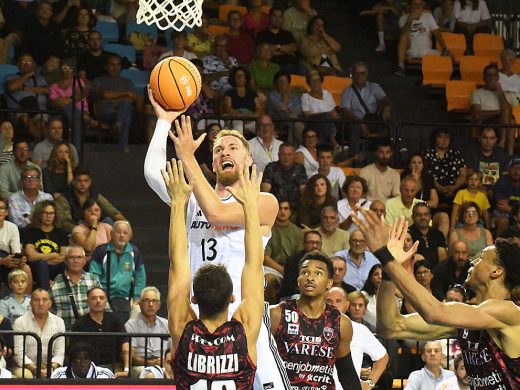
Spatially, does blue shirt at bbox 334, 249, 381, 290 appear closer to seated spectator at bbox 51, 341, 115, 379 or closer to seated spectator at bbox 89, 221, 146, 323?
seated spectator at bbox 89, 221, 146, 323

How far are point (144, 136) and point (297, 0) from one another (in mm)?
3694

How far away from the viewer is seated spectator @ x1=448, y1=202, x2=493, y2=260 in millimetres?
14805

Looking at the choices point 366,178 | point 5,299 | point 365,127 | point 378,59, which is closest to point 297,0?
point 378,59

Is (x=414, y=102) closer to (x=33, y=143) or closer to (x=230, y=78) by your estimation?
(x=230, y=78)

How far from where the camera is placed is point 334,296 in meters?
11.5

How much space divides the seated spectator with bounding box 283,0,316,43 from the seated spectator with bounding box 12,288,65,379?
7.11 metres

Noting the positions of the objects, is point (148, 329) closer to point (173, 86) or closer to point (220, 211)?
point (173, 86)

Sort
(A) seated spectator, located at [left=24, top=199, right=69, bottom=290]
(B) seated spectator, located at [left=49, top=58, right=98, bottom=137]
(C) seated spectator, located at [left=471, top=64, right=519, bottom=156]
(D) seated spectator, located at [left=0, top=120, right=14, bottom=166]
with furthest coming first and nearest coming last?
1. (C) seated spectator, located at [left=471, top=64, right=519, bottom=156]
2. (B) seated spectator, located at [left=49, top=58, right=98, bottom=137]
3. (D) seated spectator, located at [left=0, top=120, right=14, bottom=166]
4. (A) seated spectator, located at [left=24, top=199, right=69, bottom=290]

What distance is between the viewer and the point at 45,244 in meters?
13.6

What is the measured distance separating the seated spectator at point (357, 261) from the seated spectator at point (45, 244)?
298 cm

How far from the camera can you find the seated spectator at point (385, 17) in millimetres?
19062

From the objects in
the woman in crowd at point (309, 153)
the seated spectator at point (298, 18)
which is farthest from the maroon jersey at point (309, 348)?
the seated spectator at point (298, 18)

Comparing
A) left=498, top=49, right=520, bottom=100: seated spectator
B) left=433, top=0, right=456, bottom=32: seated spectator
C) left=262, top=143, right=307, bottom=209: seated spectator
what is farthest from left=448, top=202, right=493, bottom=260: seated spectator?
left=433, top=0, right=456, bottom=32: seated spectator

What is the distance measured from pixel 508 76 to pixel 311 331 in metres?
10.2
